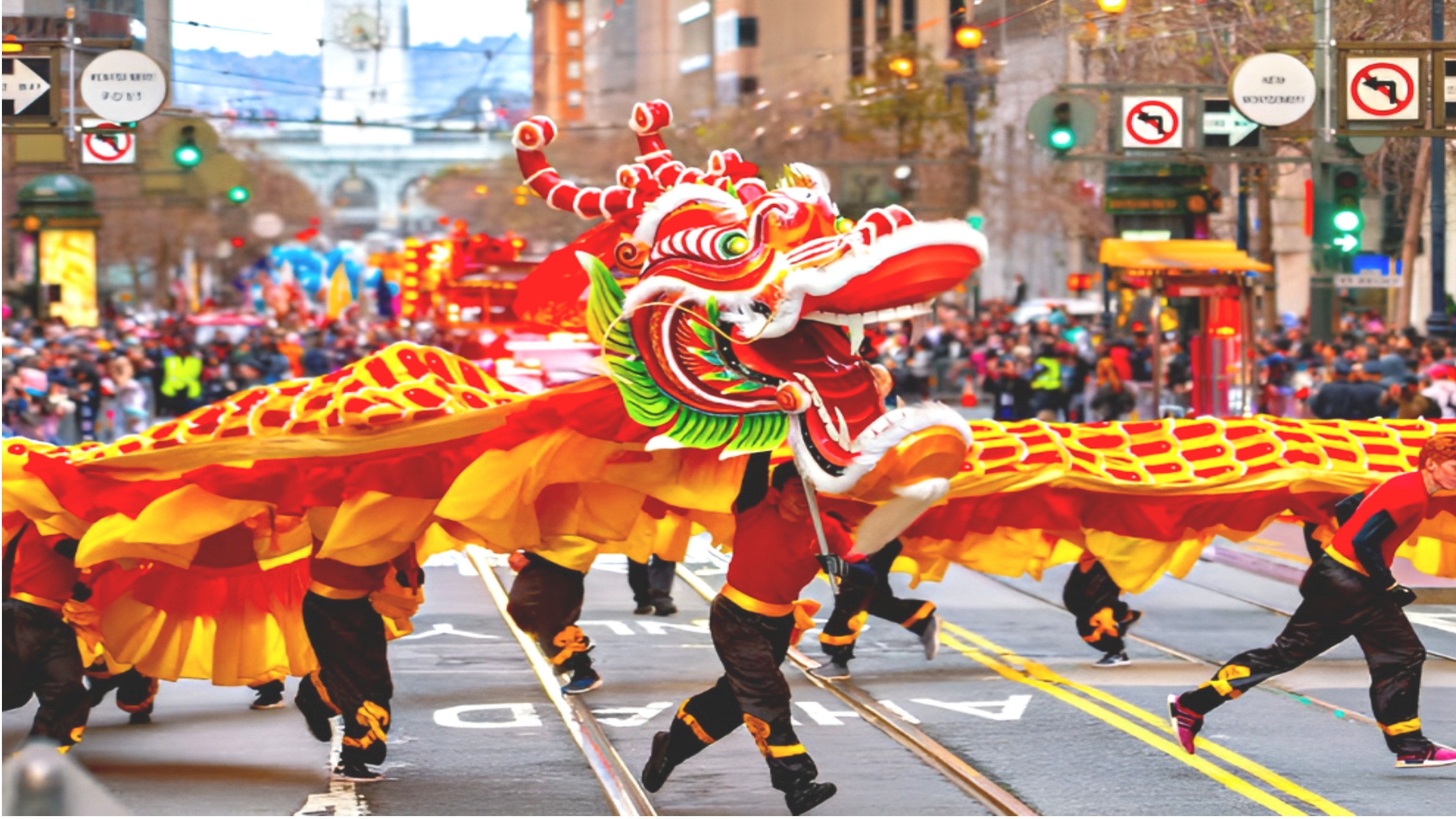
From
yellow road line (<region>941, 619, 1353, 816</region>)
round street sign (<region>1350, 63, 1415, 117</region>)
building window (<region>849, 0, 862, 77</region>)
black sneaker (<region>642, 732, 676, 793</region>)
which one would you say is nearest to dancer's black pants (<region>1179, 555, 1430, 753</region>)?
yellow road line (<region>941, 619, 1353, 816</region>)

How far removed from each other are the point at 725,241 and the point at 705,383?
1.83 feet

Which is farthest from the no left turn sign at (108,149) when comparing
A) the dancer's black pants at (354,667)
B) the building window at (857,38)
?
the building window at (857,38)

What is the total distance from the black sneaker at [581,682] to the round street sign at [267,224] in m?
65.1

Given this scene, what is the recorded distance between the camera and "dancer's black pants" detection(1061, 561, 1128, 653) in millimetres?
13195

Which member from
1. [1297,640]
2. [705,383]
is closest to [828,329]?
[705,383]

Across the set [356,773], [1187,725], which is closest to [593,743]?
[356,773]

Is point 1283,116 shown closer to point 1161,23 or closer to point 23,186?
point 1161,23

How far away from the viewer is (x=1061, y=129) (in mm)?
24016

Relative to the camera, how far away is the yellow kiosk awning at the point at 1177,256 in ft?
89.2

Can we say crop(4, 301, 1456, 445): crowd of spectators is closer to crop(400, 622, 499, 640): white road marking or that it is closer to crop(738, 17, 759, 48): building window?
crop(400, 622, 499, 640): white road marking

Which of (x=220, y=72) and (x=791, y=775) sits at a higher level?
(x=220, y=72)

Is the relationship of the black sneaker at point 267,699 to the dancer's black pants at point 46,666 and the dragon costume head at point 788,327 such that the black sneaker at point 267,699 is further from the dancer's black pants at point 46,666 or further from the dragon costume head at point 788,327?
the dragon costume head at point 788,327

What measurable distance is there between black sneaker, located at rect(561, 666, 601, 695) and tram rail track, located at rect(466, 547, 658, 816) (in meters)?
0.05

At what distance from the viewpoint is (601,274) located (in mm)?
9305
